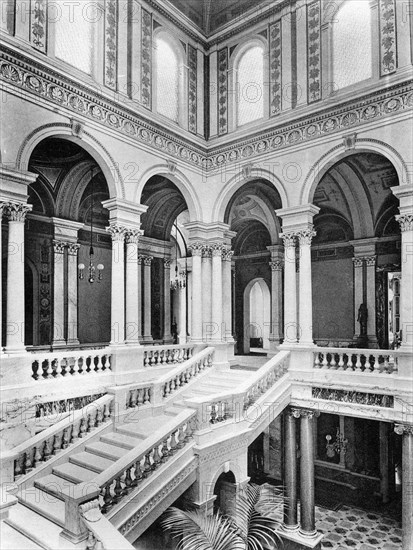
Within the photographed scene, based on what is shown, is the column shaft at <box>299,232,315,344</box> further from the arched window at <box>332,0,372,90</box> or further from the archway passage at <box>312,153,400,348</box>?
the arched window at <box>332,0,372,90</box>

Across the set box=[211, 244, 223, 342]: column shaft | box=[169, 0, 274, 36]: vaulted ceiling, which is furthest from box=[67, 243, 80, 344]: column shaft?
box=[169, 0, 274, 36]: vaulted ceiling

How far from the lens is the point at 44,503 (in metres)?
6.62

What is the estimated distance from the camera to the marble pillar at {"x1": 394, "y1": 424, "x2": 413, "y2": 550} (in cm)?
877

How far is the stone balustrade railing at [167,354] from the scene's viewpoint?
35.6 feet

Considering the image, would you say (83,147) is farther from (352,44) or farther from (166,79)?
(352,44)

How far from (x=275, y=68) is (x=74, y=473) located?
10.7m

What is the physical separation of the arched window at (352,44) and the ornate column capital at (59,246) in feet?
27.9

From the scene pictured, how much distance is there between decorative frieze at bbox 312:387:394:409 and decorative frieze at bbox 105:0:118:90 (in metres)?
8.56

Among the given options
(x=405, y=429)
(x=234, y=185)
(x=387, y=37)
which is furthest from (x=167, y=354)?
(x=387, y=37)

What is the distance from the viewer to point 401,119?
9.47 m

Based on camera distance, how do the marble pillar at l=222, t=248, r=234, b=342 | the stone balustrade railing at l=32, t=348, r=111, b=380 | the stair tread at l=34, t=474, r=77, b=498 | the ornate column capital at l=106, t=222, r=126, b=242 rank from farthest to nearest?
the marble pillar at l=222, t=248, r=234, b=342 → the ornate column capital at l=106, t=222, r=126, b=242 → the stone balustrade railing at l=32, t=348, r=111, b=380 → the stair tread at l=34, t=474, r=77, b=498

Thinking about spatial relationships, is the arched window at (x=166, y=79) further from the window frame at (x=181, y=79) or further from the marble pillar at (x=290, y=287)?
the marble pillar at (x=290, y=287)

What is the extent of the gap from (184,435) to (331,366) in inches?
165

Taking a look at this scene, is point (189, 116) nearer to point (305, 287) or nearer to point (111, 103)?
point (111, 103)
